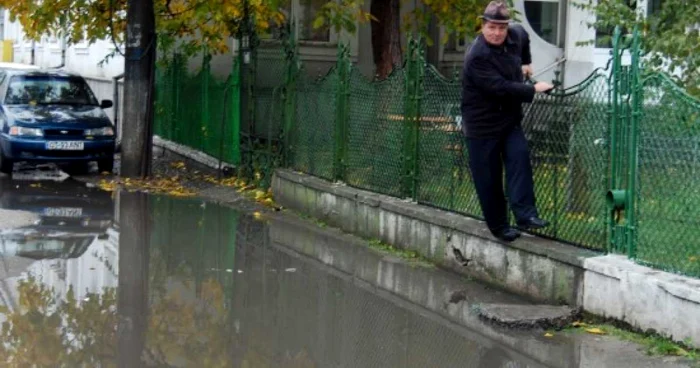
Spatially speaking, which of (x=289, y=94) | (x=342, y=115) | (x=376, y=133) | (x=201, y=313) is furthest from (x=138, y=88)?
(x=201, y=313)

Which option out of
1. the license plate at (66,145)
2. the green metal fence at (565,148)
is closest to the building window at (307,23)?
the license plate at (66,145)

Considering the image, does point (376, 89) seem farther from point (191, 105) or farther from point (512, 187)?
point (191, 105)

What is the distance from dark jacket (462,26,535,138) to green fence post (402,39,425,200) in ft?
6.10

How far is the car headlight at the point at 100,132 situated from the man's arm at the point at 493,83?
1035 centimetres

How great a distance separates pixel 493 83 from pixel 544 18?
13.6 meters

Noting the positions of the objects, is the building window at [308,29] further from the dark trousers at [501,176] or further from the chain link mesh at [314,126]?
the dark trousers at [501,176]

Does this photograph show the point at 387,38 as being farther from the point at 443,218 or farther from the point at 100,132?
the point at 443,218

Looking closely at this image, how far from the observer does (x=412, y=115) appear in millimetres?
10609

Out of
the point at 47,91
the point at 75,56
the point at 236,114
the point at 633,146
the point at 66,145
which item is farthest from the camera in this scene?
the point at 75,56

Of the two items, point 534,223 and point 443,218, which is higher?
point 534,223

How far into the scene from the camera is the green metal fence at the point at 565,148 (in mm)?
7055

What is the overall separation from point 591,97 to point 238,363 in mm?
3261

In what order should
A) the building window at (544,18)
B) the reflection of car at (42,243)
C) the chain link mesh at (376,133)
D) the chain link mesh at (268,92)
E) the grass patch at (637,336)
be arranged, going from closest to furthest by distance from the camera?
the grass patch at (637,336)
the reflection of car at (42,243)
the chain link mesh at (376,133)
the chain link mesh at (268,92)
the building window at (544,18)

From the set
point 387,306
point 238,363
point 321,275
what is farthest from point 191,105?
point 238,363
